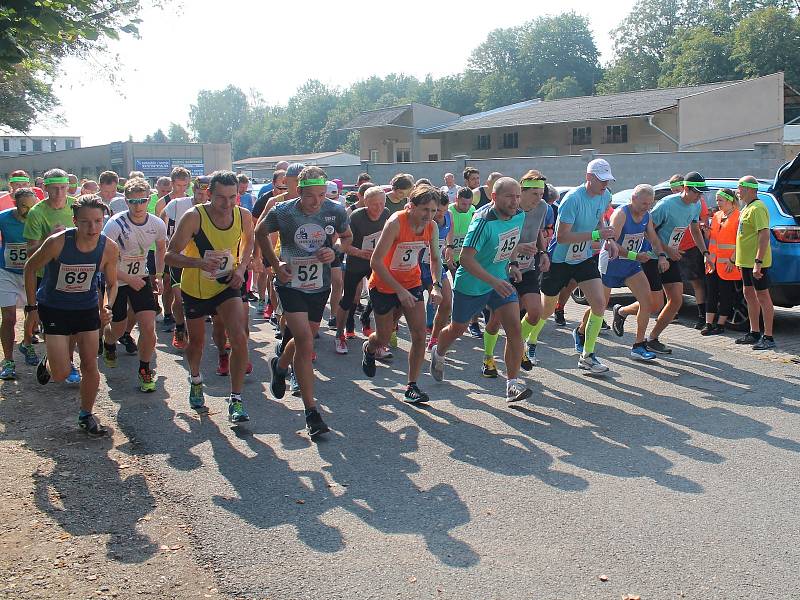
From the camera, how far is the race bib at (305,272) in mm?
6855

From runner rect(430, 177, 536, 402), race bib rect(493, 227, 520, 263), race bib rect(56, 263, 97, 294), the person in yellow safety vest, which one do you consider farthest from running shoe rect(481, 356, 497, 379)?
race bib rect(56, 263, 97, 294)

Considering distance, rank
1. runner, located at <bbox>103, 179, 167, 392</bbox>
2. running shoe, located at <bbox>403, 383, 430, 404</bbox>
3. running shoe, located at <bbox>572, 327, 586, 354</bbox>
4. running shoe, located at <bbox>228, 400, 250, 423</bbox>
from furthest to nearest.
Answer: running shoe, located at <bbox>572, 327, 586, 354</bbox> < runner, located at <bbox>103, 179, 167, 392</bbox> < running shoe, located at <bbox>403, 383, 430, 404</bbox> < running shoe, located at <bbox>228, 400, 250, 423</bbox>

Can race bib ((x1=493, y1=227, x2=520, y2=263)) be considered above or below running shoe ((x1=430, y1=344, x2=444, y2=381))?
above

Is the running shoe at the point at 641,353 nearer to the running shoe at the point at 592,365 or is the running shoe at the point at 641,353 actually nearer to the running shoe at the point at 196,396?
the running shoe at the point at 592,365

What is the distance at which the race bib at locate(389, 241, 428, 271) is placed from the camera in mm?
7594

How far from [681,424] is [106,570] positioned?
4.49m

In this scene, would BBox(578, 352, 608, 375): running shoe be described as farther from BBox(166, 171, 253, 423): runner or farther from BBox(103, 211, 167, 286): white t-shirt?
BBox(103, 211, 167, 286): white t-shirt

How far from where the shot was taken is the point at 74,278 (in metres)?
6.71

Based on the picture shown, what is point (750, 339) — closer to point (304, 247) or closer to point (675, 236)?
point (675, 236)

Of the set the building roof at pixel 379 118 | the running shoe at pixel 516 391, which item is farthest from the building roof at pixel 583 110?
the running shoe at pixel 516 391

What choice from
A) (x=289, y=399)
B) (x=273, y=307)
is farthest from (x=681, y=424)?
(x=273, y=307)

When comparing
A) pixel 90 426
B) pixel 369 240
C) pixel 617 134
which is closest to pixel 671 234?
pixel 369 240

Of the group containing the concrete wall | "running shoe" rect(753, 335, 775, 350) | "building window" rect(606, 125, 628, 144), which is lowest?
"running shoe" rect(753, 335, 775, 350)

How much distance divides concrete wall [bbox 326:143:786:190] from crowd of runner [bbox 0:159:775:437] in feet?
34.0
